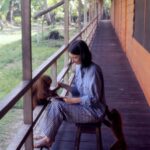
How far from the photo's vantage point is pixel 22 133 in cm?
240

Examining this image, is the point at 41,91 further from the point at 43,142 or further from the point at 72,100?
the point at 43,142

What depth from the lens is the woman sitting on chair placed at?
2832mm

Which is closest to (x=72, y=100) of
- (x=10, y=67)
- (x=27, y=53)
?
(x=10, y=67)

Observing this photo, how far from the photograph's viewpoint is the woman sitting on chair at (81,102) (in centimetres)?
283

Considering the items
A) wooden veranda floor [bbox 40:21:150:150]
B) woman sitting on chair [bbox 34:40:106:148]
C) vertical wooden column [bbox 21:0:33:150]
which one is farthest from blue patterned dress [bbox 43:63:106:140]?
wooden veranda floor [bbox 40:21:150:150]

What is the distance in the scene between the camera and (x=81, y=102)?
2.88m

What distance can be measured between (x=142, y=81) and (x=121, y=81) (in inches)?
31.7

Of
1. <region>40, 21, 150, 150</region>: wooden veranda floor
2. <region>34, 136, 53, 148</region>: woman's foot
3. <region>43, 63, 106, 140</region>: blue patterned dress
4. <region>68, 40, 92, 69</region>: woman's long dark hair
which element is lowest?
<region>40, 21, 150, 150</region>: wooden veranda floor

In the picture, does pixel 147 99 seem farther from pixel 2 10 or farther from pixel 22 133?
pixel 2 10

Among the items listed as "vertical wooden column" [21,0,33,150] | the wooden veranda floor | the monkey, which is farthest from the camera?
the wooden veranda floor

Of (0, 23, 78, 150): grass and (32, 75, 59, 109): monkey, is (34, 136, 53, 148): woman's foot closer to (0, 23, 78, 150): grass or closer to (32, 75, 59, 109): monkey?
(32, 75, 59, 109): monkey

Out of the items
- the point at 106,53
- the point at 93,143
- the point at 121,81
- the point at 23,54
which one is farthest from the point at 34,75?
the point at 106,53

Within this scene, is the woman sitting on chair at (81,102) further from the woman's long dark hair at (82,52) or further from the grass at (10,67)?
the grass at (10,67)

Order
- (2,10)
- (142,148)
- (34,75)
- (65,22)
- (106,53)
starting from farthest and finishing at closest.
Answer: (106,53)
(65,22)
(142,148)
(34,75)
(2,10)
